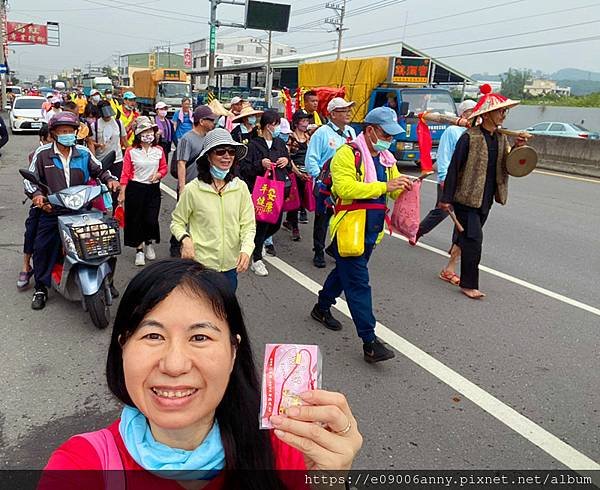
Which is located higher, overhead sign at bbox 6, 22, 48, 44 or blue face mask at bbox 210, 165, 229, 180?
overhead sign at bbox 6, 22, 48, 44

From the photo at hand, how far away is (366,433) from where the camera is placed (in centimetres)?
297

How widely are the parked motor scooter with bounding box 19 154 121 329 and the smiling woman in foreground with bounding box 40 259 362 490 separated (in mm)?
2894

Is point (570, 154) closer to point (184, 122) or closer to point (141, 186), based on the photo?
point (184, 122)

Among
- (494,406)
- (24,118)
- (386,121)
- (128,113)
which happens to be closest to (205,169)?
(386,121)

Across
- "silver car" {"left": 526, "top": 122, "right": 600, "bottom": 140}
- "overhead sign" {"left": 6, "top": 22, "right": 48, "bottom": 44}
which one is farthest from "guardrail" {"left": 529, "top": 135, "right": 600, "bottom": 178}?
"overhead sign" {"left": 6, "top": 22, "right": 48, "bottom": 44}

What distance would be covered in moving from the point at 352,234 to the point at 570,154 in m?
13.7

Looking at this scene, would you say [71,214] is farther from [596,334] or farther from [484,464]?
[596,334]

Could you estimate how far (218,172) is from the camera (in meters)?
3.71

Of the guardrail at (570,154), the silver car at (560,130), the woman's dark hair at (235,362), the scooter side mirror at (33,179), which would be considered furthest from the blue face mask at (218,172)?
the silver car at (560,130)

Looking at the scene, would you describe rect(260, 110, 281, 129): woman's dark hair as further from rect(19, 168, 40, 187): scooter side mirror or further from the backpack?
rect(19, 168, 40, 187): scooter side mirror

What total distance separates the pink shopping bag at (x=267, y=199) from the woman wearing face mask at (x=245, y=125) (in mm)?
1270

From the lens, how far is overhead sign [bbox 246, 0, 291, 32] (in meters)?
26.9

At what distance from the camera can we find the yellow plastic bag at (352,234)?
3680 mm

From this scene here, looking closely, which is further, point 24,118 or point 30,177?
point 24,118
